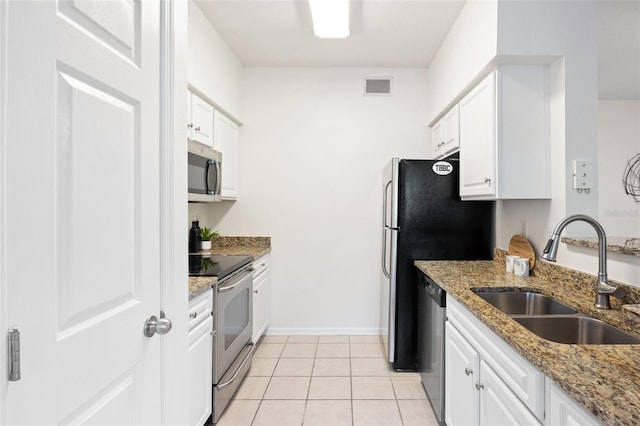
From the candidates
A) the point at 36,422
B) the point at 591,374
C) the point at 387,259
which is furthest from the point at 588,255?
the point at 36,422

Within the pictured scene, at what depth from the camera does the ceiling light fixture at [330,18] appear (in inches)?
93.6

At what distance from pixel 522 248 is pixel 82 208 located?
240 cm

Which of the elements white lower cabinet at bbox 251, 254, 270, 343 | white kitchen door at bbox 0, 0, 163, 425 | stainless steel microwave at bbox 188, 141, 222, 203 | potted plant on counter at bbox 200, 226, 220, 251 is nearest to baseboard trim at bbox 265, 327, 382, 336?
white lower cabinet at bbox 251, 254, 270, 343

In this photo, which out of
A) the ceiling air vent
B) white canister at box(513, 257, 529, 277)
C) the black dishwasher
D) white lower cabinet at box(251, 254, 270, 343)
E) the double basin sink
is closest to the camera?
the double basin sink

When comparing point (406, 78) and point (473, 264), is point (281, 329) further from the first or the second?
point (406, 78)

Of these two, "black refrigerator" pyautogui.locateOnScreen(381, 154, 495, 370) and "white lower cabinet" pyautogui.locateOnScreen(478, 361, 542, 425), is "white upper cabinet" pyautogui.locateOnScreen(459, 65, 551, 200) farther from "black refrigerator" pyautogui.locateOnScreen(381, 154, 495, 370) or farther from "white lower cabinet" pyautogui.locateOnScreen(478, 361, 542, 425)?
"white lower cabinet" pyautogui.locateOnScreen(478, 361, 542, 425)

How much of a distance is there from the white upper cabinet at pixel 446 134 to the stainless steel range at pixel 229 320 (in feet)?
6.07

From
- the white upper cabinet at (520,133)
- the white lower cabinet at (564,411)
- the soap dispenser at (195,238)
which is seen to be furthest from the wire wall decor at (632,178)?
the soap dispenser at (195,238)

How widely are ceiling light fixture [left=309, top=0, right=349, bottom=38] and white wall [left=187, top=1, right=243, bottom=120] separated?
809 millimetres

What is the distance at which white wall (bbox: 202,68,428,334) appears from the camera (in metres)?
3.61

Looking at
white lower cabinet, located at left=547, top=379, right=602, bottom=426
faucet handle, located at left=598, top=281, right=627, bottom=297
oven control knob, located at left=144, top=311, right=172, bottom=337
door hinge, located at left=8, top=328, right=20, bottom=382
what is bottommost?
white lower cabinet, located at left=547, top=379, right=602, bottom=426

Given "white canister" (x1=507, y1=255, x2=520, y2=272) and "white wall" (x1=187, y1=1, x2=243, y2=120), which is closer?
"white canister" (x1=507, y1=255, x2=520, y2=272)

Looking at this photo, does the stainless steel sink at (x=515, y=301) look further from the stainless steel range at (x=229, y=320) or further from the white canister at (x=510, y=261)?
the stainless steel range at (x=229, y=320)

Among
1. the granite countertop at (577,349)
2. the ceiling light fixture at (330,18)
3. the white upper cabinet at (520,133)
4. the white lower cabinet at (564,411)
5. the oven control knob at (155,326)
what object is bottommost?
the white lower cabinet at (564,411)
